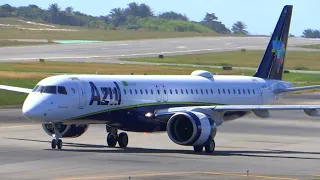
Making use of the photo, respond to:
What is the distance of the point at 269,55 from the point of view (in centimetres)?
5734

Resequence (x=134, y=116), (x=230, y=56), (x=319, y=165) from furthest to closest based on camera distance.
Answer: (x=230, y=56) < (x=134, y=116) < (x=319, y=165)

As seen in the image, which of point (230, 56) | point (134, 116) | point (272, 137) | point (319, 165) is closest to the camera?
point (319, 165)

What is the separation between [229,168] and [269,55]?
1992cm

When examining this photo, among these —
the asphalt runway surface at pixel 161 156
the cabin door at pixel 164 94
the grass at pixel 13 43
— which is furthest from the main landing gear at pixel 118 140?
the grass at pixel 13 43

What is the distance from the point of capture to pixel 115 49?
6304 inches

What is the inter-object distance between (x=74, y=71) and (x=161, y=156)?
2414 inches

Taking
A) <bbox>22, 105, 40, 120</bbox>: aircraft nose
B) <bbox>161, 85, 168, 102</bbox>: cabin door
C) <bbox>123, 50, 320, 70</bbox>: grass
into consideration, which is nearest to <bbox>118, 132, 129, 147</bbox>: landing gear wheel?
<bbox>161, 85, 168, 102</bbox>: cabin door

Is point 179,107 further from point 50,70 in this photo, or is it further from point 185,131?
point 50,70

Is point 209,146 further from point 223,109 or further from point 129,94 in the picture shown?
point 129,94

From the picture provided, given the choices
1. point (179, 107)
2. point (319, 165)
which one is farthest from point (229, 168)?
point (179, 107)

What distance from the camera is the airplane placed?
4462 centimetres

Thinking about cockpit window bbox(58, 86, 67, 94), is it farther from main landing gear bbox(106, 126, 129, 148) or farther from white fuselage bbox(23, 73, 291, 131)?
main landing gear bbox(106, 126, 129, 148)

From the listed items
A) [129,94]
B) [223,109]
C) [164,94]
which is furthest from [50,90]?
[223,109]

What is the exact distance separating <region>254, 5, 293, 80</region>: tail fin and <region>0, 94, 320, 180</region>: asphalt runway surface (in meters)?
3.54
